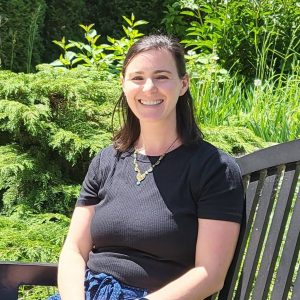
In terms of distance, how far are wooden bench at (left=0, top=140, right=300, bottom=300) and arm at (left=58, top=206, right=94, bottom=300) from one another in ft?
1.55

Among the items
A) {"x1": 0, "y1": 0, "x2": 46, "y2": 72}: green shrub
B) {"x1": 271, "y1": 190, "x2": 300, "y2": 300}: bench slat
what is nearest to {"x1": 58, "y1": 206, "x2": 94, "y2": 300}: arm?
{"x1": 271, "y1": 190, "x2": 300, "y2": 300}: bench slat

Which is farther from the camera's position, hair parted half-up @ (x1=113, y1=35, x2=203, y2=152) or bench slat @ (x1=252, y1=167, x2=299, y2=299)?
hair parted half-up @ (x1=113, y1=35, x2=203, y2=152)

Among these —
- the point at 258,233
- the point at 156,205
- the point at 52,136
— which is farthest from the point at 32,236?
the point at 258,233

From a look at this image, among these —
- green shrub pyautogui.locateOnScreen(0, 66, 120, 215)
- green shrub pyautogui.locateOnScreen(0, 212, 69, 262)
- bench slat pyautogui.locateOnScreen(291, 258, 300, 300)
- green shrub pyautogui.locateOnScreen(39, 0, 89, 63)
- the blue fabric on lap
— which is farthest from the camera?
green shrub pyautogui.locateOnScreen(39, 0, 89, 63)

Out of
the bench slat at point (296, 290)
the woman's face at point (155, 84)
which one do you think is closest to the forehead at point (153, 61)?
the woman's face at point (155, 84)

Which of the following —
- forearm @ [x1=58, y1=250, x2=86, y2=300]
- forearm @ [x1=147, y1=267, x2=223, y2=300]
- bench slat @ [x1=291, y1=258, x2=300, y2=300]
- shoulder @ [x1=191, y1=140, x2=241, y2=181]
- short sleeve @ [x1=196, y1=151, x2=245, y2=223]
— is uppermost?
shoulder @ [x1=191, y1=140, x2=241, y2=181]

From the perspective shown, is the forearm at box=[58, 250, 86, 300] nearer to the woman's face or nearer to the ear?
the woman's face

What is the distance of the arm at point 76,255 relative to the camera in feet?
7.47

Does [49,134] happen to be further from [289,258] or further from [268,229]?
[289,258]

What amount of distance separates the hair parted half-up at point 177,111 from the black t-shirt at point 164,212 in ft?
0.25

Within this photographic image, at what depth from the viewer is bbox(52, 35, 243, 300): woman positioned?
6.79 ft

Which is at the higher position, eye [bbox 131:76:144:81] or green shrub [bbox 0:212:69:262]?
eye [bbox 131:76:144:81]

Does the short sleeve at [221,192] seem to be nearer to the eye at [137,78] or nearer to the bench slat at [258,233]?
the bench slat at [258,233]

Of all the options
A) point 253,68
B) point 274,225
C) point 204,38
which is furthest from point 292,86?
point 274,225
